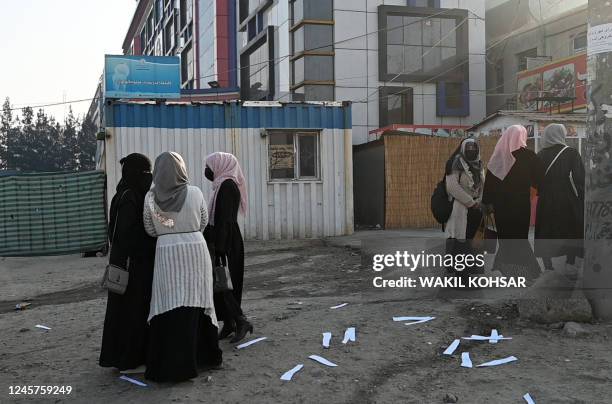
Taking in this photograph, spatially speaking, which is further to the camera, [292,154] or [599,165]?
[292,154]

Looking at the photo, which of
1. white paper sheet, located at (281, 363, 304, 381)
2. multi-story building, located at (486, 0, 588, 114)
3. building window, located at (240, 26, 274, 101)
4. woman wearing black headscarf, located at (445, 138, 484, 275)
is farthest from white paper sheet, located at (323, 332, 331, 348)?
building window, located at (240, 26, 274, 101)

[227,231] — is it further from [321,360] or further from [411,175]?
[411,175]

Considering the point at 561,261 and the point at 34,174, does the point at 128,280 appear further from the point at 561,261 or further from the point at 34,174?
the point at 34,174

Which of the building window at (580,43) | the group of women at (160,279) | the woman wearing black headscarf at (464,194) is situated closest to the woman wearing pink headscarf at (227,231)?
the group of women at (160,279)

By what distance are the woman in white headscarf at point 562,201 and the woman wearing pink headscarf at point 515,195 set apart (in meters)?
0.14

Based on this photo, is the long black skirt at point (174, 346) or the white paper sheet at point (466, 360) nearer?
the long black skirt at point (174, 346)

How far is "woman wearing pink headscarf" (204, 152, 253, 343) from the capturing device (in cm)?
474

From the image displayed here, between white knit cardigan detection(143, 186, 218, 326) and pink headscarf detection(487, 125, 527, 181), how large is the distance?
351cm

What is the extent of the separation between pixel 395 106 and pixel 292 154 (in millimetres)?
12353

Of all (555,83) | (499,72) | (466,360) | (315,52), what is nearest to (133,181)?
(466,360)

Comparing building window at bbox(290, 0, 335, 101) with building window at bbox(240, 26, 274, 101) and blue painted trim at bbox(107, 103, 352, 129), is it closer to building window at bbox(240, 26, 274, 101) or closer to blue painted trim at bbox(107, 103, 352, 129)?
building window at bbox(240, 26, 274, 101)

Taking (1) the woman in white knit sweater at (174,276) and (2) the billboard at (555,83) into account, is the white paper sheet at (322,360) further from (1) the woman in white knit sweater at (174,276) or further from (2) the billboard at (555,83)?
(2) the billboard at (555,83)

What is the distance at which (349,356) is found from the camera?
4539mm

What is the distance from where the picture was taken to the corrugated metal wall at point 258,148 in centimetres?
1215
